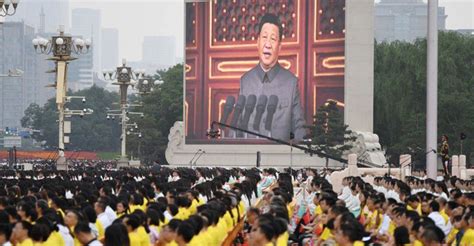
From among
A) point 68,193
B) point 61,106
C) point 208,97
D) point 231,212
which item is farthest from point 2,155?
point 231,212

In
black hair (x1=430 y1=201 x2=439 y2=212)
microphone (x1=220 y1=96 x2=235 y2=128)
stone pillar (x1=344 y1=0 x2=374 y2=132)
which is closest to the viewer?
black hair (x1=430 y1=201 x2=439 y2=212)

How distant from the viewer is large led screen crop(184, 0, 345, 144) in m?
65.6

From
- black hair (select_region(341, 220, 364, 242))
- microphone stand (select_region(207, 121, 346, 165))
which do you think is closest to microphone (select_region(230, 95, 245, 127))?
microphone stand (select_region(207, 121, 346, 165))

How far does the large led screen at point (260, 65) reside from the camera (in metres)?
65.6

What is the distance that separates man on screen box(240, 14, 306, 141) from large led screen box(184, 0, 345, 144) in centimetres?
5

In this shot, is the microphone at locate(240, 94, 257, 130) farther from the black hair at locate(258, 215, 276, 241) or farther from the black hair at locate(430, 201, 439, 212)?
the black hair at locate(258, 215, 276, 241)

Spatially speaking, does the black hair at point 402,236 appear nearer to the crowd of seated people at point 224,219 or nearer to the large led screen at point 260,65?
the crowd of seated people at point 224,219

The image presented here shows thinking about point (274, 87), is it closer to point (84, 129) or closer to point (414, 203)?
point (414, 203)

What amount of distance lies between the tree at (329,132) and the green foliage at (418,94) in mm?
4157

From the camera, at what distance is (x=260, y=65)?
67.0 metres

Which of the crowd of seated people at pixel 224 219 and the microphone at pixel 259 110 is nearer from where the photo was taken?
the crowd of seated people at pixel 224 219

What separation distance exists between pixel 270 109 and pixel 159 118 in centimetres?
2306

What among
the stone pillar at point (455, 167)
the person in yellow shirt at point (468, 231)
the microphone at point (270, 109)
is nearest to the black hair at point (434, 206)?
the person in yellow shirt at point (468, 231)

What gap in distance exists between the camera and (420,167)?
2653 inches
